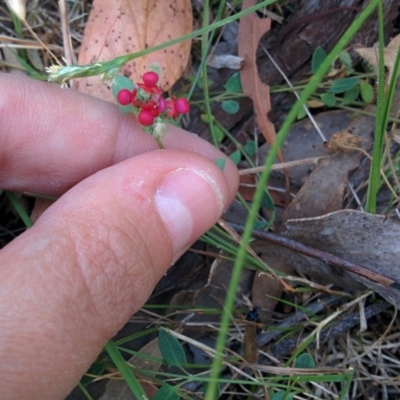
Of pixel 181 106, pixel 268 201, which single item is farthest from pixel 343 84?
pixel 181 106

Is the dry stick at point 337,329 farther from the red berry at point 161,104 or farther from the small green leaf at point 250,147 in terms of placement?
the red berry at point 161,104

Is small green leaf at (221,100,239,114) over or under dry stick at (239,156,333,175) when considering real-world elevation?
over

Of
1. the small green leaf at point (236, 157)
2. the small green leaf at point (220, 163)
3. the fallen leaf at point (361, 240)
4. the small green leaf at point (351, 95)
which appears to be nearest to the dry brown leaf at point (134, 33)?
the small green leaf at point (236, 157)

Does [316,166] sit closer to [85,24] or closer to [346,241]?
[346,241]

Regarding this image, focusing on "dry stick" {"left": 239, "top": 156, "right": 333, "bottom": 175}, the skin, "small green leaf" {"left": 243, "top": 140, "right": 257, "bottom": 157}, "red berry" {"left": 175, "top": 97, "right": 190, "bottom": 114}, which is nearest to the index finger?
the skin

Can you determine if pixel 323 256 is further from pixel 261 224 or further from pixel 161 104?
pixel 161 104

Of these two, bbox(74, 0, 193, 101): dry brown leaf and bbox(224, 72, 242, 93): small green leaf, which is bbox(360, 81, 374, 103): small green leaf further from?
bbox(74, 0, 193, 101): dry brown leaf
